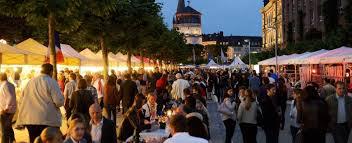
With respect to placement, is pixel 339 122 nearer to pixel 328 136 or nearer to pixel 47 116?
pixel 328 136

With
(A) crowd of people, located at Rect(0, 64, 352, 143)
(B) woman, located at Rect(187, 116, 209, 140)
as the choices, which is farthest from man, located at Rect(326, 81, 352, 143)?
(B) woman, located at Rect(187, 116, 209, 140)

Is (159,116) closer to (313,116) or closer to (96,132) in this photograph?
(313,116)

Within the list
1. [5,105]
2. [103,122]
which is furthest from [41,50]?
[103,122]

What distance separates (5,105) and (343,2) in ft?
138

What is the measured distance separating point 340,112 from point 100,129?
5.74 meters

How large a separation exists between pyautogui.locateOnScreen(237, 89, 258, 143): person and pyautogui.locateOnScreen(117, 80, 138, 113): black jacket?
20.2ft

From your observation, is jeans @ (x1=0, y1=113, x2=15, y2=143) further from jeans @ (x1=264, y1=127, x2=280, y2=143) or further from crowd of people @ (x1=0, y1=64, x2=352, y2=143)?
jeans @ (x1=264, y1=127, x2=280, y2=143)

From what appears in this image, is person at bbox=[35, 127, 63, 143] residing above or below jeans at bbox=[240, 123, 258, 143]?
above

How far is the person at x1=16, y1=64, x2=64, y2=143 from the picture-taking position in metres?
9.06

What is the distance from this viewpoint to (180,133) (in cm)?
630

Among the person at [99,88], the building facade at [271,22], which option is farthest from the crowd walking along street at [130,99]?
the building facade at [271,22]

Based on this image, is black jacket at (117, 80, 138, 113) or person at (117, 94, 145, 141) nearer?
person at (117, 94, 145, 141)

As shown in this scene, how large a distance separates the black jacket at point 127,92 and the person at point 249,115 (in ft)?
20.2

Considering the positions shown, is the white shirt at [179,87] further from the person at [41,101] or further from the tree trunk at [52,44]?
the person at [41,101]
